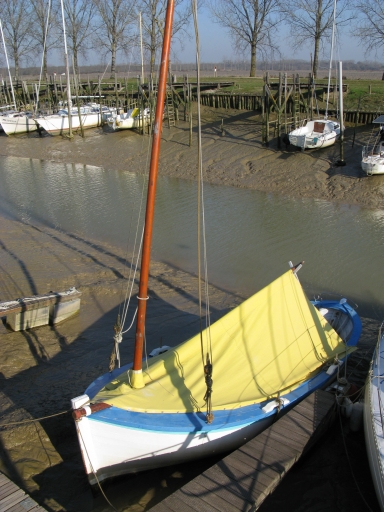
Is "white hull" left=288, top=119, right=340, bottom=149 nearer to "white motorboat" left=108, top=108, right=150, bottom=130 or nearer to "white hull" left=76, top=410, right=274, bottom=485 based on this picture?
"white motorboat" left=108, top=108, right=150, bottom=130

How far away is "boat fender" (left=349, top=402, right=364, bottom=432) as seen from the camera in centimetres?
784

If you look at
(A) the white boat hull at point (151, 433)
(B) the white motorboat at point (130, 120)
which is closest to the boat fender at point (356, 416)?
(A) the white boat hull at point (151, 433)

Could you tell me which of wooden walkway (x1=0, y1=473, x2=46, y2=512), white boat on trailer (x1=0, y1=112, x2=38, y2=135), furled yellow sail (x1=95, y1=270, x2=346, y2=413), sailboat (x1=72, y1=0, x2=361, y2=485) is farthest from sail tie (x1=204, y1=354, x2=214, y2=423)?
white boat on trailer (x1=0, y1=112, x2=38, y2=135)

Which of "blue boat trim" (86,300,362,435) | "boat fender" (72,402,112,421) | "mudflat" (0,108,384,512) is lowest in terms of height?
"mudflat" (0,108,384,512)

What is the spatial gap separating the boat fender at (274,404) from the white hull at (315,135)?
1781 centimetres

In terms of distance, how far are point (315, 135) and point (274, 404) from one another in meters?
18.4

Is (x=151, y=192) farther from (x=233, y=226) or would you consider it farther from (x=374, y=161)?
(x=374, y=161)

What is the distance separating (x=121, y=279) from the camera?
1357 centimetres

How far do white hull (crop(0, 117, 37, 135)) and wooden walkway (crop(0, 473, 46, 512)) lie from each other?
3299 centimetres

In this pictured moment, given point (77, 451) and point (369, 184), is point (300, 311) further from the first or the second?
point (369, 184)

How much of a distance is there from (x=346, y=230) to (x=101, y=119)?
23212 millimetres

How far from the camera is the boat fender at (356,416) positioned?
A: 25.7 feet

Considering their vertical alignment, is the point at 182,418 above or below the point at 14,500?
above

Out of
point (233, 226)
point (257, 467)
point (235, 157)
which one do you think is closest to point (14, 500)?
point (257, 467)
